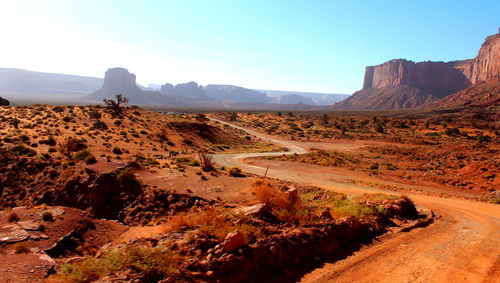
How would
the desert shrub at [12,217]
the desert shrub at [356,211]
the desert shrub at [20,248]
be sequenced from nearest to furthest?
1. the desert shrub at [20,248]
2. the desert shrub at [356,211]
3. the desert shrub at [12,217]

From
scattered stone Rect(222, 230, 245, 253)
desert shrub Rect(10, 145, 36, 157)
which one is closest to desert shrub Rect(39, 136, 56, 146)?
desert shrub Rect(10, 145, 36, 157)

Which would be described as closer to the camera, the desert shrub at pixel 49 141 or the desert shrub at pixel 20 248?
the desert shrub at pixel 20 248

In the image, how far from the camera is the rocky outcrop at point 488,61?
520ft

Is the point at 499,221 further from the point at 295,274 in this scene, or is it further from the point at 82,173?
the point at 82,173

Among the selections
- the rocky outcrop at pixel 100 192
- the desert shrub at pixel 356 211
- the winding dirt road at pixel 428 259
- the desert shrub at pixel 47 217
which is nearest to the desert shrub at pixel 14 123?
the rocky outcrop at pixel 100 192

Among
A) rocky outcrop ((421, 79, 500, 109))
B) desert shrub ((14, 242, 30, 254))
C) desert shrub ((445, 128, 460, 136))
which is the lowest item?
desert shrub ((14, 242, 30, 254))

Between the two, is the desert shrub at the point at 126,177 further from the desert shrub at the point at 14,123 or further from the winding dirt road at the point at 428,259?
the desert shrub at the point at 14,123

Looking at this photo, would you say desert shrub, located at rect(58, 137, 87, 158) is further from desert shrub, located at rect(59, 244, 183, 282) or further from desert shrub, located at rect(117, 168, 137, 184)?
desert shrub, located at rect(59, 244, 183, 282)

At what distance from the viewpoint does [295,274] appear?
7273mm

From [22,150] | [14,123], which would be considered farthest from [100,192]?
[14,123]

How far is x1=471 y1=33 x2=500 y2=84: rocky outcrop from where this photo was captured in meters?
158

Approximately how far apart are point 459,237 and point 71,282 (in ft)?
36.6

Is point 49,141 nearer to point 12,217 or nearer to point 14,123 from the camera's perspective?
point 14,123

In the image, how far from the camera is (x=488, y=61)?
167750 millimetres
